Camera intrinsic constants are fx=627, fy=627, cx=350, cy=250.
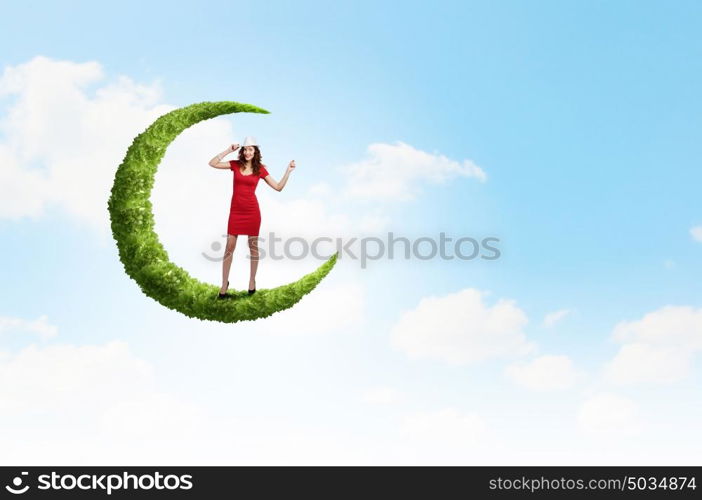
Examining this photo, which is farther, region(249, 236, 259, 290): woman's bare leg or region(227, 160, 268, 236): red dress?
region(249, 236, 259, 290): woman's bare leg

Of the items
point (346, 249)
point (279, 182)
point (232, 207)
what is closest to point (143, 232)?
point (232, 207)

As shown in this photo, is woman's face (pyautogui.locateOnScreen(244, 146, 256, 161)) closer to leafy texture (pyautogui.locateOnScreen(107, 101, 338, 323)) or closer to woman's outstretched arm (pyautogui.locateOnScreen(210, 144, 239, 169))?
woman's outstretched arm (pyautogui.locateOnScreen(210, 144, 239, 169))

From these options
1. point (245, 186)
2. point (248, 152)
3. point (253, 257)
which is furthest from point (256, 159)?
point (253, 257)

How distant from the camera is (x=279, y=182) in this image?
34.5 feet

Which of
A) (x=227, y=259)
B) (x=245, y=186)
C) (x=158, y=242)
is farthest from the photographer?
(x=158, y=242)

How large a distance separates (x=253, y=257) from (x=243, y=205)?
95 centimetres

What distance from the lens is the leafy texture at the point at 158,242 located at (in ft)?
35.4

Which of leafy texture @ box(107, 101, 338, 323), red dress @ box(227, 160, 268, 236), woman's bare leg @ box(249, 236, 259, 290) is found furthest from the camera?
leafy texture @ box(107, 101, 338, 323)

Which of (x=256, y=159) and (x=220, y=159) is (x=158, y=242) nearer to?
(x=220, y=159)

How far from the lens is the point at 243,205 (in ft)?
33.9

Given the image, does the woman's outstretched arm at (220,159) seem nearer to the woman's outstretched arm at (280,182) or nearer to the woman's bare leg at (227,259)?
the woman's outstretched arm at (280,182)

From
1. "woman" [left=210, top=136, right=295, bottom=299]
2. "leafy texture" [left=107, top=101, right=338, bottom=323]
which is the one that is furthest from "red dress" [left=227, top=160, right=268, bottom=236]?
"leafy texture" [left=107, top=101, right=338, bottom=323]

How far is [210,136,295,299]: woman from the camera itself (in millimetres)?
10336
